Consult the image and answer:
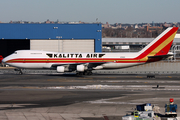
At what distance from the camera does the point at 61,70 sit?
150 ft

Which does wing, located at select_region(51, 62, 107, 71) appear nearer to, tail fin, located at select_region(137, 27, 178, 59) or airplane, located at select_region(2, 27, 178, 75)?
airplane, located at select_region(2, 27, 178, 75)

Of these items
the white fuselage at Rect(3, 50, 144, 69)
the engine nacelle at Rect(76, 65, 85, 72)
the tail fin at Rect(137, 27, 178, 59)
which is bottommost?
the engine nacelle at Rect(76, 65, 85, 72)

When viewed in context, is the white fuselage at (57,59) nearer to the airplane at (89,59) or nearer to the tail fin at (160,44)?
the airplane at (89,59)

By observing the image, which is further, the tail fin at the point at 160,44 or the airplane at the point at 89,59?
the tail fin at the point at 160,44

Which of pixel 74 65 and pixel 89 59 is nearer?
pixel 74 65

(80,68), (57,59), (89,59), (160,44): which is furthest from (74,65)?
(160,44)

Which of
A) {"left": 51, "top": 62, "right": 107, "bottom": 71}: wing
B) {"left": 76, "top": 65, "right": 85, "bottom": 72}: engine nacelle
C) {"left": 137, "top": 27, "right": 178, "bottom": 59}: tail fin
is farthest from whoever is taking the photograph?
{"left": 137, "top": 27, "right": 178, "bottom": 59}: tail fin

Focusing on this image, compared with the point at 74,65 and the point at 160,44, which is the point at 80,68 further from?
the point at 160,44

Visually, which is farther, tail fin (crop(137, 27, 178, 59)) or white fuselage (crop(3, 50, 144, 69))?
tail fin (crop(137, 27, 178, 59))

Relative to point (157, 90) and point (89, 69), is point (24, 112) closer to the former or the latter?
point (157, 90)

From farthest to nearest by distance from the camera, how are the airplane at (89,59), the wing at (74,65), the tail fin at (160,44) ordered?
the tail fin at (160,44)
the airplane at (89,59)
the wing at (74,65)

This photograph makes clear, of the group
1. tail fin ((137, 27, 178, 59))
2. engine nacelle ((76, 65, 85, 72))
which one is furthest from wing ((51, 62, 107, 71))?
tail fin ((137, 27, 178, 59))

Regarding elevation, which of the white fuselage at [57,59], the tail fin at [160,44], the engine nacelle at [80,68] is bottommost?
the engine nacelle at [80,68]

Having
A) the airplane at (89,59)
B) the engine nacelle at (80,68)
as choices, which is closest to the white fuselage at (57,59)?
the airplane at (89,59)
